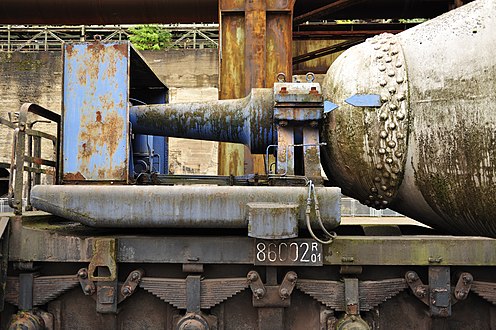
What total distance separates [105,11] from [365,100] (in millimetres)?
6780

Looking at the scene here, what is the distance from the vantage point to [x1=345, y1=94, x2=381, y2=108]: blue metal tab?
10.7 feet

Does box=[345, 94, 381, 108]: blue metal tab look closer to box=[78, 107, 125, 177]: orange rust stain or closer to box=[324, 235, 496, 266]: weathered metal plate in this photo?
box=[324, 235, 496, 266]: weathered metal plate

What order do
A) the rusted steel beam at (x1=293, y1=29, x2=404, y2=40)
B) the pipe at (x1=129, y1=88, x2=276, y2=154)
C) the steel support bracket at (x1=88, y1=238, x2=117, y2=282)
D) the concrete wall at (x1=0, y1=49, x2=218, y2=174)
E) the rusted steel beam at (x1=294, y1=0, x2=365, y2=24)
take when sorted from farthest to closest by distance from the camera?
the concrete wall at (x1=0, y1=49, x2=218, y2=174) → the rusted steel beam at (x1=293, y1=29, x2=404, y2=40) → the rusted steel beam at (x1=294, y1=0, x2=365, y2=24) → the pipe at (x1=129, y1=88, x2=276, y2=154) → the steel support bracket at (x1=88, y1=238, x2=117, y2=282)

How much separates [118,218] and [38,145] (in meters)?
1.60

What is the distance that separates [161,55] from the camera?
16.9m

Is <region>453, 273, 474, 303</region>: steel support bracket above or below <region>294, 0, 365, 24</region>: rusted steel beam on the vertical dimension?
below

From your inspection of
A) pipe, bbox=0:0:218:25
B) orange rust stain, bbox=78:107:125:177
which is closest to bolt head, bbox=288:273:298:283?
orange rust stain, bbox=78:107:125:177

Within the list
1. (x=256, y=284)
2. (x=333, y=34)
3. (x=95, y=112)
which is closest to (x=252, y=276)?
(x=256, y=284)

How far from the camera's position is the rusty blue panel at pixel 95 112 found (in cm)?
345

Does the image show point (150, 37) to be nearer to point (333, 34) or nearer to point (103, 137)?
point (333, 34)

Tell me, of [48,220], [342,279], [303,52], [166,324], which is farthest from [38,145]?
[303,52]

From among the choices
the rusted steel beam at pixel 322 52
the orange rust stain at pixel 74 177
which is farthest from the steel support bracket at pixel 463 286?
the rusted steel beam at pixel 322 52

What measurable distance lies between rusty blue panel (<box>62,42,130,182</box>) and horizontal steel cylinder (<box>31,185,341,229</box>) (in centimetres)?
39

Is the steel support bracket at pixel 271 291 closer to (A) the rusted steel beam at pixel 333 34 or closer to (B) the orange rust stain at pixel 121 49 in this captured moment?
(B) the orange rust stain at pixel 121 49
